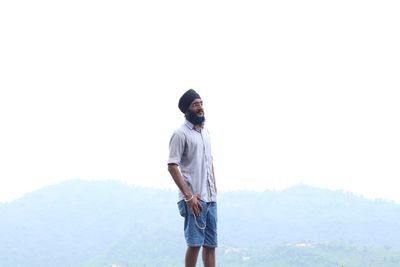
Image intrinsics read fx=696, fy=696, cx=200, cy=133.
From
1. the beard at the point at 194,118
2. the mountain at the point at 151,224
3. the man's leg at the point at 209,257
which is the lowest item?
the mountain at the point at 151,224

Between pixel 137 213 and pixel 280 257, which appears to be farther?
pixel 137 213

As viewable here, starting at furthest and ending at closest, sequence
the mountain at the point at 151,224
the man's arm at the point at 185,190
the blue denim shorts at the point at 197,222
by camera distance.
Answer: the mountain at the point at 151,224 < the blue denim shorts at the point at 197,222 < the man's arm at the point at 185,190

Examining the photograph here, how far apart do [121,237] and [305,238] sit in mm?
40507

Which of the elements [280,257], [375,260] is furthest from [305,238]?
[375,260]

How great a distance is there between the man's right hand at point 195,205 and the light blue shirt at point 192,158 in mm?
106

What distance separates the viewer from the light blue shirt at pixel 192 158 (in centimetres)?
594

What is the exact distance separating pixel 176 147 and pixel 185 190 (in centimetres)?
37

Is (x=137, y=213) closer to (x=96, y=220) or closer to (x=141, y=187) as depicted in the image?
(x=96, y=220)

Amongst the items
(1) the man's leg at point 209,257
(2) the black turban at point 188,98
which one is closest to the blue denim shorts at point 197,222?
(1) the man's leg at point 209,257

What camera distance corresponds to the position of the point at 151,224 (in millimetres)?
158375

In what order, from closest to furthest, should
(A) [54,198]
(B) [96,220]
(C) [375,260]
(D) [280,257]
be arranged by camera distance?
(C) [375,260]
(D) [280,257]
(B) [96,220]
(A) [54,198]

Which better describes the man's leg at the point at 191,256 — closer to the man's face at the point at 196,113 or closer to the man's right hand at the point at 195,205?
the man's right hand at the point at 195,205

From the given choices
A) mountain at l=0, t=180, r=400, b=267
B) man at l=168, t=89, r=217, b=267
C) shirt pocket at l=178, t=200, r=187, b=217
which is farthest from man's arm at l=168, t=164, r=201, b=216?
mountain at l=0, t=180, r=400, b=267

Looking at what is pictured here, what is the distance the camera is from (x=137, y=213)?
165 metres
